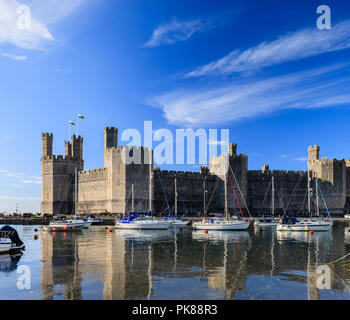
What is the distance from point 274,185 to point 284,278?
153 ft

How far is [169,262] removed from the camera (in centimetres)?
1465

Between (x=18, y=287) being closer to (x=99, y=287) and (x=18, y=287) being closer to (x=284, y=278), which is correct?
(x=99, y=287)

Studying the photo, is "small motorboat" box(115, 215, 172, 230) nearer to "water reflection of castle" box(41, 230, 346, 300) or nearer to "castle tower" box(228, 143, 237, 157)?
"water reflection of castle" box(41, 230, 346, 300)

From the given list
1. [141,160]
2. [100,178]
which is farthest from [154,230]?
[100,178]

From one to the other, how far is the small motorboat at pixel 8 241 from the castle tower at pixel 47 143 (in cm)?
3912

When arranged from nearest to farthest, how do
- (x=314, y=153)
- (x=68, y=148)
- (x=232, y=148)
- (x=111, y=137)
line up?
1. (x=111, y=137)
2. (x=232, y=148)
3. (x=68, y=148)
4. (x=314, y=153)

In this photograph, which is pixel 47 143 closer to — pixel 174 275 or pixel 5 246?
pixel 5 246

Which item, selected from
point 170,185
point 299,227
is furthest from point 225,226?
point 170,185

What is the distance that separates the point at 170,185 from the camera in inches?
2042

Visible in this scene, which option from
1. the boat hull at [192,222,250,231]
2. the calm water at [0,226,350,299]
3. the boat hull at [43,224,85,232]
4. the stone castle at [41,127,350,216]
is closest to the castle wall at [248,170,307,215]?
the stone castle at [41,127,350,216]

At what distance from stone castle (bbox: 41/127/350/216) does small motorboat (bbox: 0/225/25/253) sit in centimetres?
2659

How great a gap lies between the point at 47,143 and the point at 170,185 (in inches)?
799

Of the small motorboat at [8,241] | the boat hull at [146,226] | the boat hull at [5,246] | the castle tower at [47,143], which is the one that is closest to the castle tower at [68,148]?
the castle tower at [47,143]

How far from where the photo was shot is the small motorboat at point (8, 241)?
715 inches
